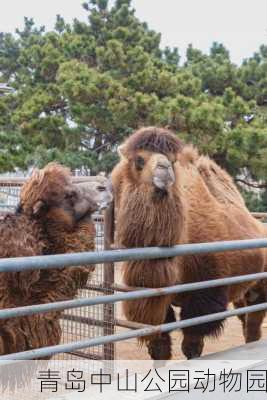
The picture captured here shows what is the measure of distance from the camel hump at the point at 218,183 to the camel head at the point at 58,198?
77.1 inches

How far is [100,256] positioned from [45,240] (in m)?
1.27

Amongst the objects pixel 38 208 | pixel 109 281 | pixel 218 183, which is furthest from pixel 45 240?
→ pixel 218 183

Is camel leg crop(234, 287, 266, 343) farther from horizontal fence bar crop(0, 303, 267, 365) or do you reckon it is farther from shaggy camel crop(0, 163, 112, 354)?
shaggy camel crop(0, 163, 112, 354)

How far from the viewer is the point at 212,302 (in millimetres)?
5000

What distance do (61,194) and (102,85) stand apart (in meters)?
10.5

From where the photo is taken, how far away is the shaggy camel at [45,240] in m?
3.69

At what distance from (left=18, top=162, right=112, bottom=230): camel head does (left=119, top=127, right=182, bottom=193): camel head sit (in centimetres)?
41

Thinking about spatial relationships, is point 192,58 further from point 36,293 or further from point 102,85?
point 36,293

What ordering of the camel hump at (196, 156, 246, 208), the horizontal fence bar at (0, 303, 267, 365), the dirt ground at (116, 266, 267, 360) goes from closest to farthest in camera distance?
1. the horizontal fence bar at (0, 303, 267, 365)
2. the camel hump at (196, 156, 246, 208)
3. the dirt ground at (116, 266, 267, 360)

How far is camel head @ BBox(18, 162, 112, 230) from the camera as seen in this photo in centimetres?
401

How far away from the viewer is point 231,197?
6.10 m

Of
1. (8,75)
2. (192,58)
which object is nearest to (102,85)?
(192,58)

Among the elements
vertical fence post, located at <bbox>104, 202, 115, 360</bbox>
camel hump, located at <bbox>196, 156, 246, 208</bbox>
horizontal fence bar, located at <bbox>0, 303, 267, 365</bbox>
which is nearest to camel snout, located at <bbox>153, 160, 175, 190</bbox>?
horizontal fence bar, located at <bbox>0, 303, 267, 365</bbox>

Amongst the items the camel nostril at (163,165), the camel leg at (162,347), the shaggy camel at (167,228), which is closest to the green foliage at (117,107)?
the shaggy camel at (167,228)
